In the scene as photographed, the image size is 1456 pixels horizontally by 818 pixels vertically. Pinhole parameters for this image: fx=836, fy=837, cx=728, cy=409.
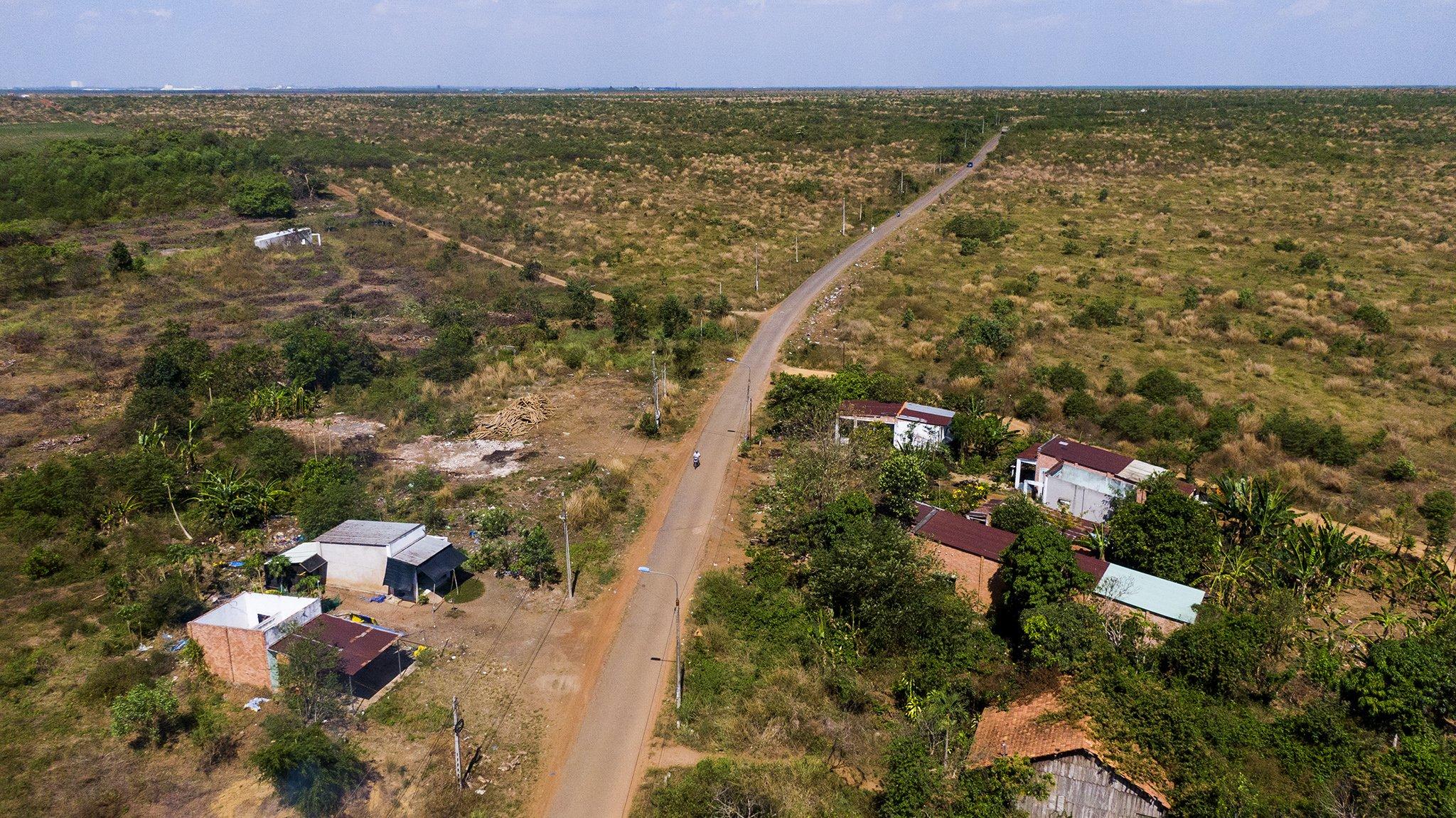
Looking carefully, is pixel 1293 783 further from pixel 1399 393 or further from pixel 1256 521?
pixel 1399 393

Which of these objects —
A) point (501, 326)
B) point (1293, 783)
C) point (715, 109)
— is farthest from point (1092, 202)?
point (715, 109)

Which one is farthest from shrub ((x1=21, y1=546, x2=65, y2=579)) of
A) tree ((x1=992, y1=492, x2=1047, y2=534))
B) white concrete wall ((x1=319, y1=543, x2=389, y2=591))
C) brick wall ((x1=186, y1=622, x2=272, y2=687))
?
tree ((x1=992, y1=492, x2=1047, y2=534))

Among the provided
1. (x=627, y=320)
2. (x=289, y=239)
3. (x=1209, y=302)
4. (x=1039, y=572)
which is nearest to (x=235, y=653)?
(x=1039, y=572)

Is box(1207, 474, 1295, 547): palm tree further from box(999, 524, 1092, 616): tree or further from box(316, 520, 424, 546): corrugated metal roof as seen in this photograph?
box(316, 520, 424, 546): corrugated metal roof

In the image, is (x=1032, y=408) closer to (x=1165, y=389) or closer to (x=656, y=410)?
(x=1165, y=389)

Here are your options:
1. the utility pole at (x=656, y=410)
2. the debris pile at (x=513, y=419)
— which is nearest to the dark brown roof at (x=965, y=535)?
the utility pole at (x=656, y=410)

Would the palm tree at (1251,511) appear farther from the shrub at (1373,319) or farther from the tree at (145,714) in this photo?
the tree at (145,714)
